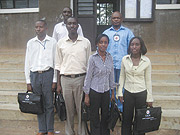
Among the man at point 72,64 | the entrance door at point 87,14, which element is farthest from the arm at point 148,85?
the entrance door at point 87,14

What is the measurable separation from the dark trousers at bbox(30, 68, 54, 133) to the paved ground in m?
0.39

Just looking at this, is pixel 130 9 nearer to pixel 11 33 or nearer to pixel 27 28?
pixel 27 28

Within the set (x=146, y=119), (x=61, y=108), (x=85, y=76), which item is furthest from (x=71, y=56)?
(x=146, y=119)

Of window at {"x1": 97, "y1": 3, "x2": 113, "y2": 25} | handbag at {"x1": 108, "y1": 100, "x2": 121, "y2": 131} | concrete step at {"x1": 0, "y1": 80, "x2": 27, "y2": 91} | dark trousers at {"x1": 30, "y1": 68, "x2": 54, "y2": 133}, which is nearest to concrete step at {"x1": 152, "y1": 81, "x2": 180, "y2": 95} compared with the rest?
handbag at {"x1": 108, "y1": 100, "x2": 121, "y2": 131}

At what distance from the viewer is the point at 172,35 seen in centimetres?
579

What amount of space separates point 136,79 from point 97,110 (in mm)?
752

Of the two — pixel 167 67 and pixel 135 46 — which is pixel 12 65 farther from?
pixel 167 67

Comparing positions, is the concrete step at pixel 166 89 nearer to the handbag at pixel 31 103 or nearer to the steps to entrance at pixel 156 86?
the steps to entrance at pixel 156 86

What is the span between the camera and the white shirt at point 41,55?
9.47 feet

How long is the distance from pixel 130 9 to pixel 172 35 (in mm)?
1622

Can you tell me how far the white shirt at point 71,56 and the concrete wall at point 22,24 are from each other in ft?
11.4

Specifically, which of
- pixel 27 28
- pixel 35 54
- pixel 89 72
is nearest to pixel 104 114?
pixel 89 72

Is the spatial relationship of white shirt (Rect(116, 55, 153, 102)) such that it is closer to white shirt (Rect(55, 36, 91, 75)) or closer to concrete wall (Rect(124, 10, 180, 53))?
white shirt (Rect(55, 36, 91, 75))

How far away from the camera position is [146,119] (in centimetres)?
258
